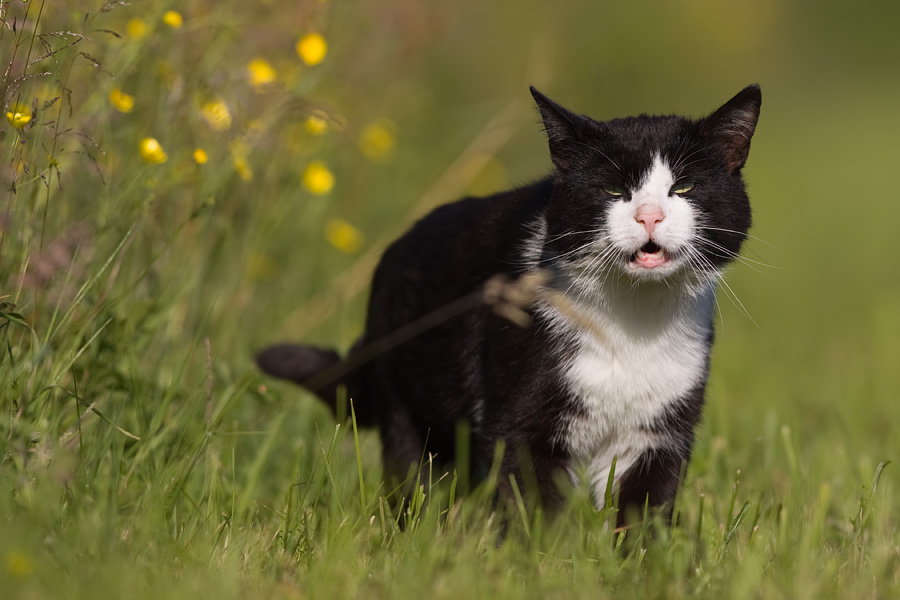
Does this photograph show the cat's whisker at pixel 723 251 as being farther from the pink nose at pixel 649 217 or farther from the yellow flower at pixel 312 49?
the yellow flower at pixel 312 49

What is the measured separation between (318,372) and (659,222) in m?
1.28

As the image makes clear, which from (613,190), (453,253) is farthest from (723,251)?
(453,253)

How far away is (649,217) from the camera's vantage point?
245cm

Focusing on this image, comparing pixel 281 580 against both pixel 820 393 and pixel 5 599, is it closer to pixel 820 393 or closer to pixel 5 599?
pixel 5 599

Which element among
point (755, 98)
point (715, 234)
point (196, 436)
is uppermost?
point (755, 98)

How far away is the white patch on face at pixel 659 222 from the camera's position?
8.07ft

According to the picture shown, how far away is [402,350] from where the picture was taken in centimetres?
317

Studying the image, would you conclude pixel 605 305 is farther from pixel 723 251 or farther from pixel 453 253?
pixel 453 253

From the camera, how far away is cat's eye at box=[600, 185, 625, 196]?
260cm

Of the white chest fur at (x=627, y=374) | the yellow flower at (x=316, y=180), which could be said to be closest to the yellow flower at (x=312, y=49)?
the yellow flower at (x=316, y=180)

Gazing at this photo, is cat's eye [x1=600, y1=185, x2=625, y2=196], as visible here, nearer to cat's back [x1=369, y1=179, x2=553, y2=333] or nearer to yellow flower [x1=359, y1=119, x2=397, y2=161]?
cat's back [x1=369, y1=179, x2=553, y2=333]

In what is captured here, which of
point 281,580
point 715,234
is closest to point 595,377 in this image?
point 715,234

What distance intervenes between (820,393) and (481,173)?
8.32 feet

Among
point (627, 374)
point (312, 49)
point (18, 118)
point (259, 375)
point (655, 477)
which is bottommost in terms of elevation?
point (259, 375)
